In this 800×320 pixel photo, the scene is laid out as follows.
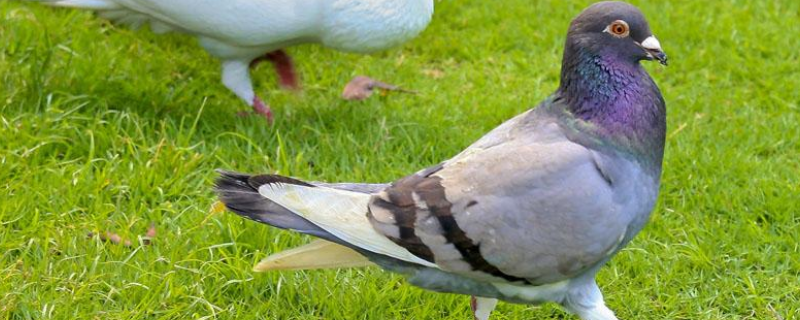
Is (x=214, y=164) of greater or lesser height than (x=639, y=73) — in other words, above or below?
below

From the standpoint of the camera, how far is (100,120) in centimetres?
472

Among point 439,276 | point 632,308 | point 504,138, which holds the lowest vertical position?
point 632,308

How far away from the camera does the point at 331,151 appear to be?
4809 millimetres

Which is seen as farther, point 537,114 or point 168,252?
point 168,252

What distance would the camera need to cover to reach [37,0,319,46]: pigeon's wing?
14.9 ft

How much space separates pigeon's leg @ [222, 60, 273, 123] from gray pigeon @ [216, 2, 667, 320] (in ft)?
6.18

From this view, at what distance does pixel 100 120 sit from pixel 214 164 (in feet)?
1.70

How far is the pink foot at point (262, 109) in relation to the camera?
5073 millimetres

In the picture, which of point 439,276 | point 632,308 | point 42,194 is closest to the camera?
point 439,276

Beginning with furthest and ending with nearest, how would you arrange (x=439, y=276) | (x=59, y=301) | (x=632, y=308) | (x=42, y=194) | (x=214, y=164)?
1. (x=214, y=164)
2. (x=42, y=194)
3. (x=632, y=308)
4. (x=59, y=301)
5. (x=439, y=276)

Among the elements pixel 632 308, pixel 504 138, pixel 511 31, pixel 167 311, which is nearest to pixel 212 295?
pixel 167 311

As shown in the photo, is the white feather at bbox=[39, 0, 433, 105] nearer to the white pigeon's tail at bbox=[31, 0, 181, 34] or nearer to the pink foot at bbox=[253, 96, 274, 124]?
the white pigeon's tail at bbox=[31, 0, 181, 34]

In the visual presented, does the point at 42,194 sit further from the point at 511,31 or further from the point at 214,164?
the point at 511,31

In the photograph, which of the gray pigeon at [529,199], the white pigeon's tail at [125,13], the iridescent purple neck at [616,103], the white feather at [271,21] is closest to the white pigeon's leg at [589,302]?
the gray pigeon at [529,199]
